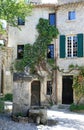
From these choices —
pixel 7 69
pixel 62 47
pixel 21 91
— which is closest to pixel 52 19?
pixel 62 47

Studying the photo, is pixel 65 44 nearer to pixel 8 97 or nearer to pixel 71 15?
pixel 71 15

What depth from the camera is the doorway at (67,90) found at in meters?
26.8

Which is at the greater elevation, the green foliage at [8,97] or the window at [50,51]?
the window at [50,51]

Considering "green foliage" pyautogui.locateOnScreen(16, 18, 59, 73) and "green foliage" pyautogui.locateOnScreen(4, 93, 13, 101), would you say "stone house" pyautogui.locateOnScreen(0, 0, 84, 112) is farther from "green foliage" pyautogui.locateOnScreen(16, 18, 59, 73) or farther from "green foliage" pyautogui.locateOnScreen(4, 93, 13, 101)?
"green foliage" pyautogui.locateOnScreen(4, 93, 13, 101)

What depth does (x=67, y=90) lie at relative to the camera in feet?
88.5

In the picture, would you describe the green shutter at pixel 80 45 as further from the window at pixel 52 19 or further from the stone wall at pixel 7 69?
the stone wall at pixel 7 69

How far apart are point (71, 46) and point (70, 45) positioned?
0.43 feet

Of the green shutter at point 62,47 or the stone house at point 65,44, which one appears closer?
the stone house at point 65,44

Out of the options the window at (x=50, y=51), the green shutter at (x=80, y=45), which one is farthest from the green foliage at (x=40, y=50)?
the green shutter at (x=80, y=45)

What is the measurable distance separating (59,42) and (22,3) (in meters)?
10.1

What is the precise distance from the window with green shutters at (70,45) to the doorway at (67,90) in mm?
1905

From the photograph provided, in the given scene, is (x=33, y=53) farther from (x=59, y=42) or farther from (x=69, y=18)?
(x=69, y=18)

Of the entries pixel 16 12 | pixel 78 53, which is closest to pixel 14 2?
pixel 16 12

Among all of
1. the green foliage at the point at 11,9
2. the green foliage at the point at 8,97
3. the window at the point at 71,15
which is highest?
the window at the point at 71,15
